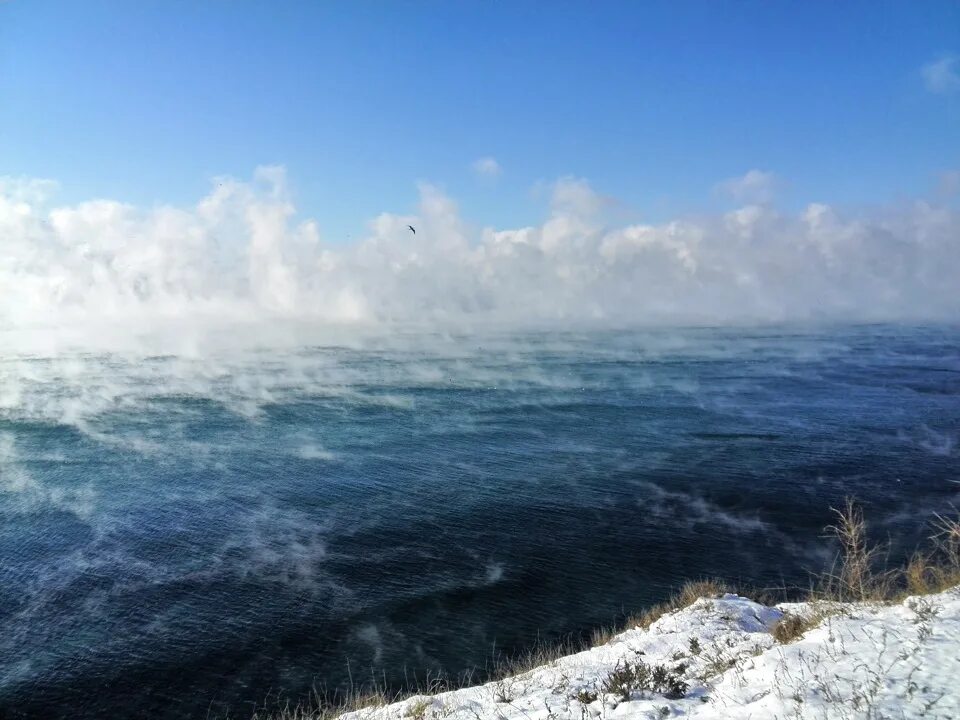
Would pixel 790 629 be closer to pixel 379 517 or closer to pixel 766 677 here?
pixel 766 677

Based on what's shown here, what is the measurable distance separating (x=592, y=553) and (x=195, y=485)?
3556 cm

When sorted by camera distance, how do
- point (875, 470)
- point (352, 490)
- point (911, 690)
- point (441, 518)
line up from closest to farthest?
point (911, 690) < point (441, 518) < point (352, 490) < point (875, 470)

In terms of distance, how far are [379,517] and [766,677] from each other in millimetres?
36170

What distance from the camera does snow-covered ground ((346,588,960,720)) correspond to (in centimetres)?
1058

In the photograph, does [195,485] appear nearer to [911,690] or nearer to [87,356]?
[911,690]

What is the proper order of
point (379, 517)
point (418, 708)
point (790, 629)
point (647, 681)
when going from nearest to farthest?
1. point (647, 681)
2. point (418, 708)
3. point (790, 629)
4. point (379, 517)

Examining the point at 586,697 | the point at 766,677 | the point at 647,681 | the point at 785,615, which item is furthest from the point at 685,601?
the point at 766,677

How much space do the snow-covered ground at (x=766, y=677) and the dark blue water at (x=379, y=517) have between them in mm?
12529

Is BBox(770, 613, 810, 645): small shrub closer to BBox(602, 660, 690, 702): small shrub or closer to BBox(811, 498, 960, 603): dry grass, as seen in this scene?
BBox(811, 498, 960, 603): dry grass

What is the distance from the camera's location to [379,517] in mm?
45688

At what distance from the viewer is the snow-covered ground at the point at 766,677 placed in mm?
10578

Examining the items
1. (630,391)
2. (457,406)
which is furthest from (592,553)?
(630,391)

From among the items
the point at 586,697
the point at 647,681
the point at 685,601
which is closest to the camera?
the point at 586,697

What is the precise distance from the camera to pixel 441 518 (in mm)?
45375
